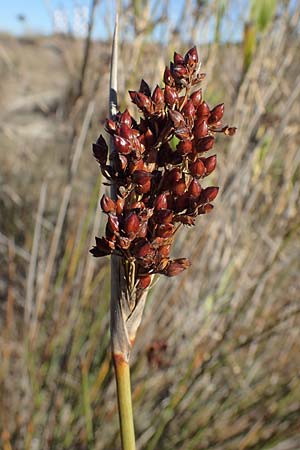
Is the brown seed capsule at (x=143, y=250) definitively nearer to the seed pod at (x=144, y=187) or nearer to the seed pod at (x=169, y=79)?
the seed pod at (x=144, y=187)

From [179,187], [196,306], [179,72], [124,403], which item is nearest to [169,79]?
[179,72]

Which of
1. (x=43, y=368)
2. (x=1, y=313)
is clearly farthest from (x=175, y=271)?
(x=1, y=313)

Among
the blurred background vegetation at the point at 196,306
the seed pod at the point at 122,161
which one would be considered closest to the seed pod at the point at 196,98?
the seed pod at the point at 122,161

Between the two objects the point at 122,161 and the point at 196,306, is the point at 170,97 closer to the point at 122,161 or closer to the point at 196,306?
the point at 122,161

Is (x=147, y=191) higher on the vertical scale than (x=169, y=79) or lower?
lower

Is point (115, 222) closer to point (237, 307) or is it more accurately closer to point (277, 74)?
point (277, 74)

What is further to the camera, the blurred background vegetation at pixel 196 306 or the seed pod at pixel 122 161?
the blurred background vegetation at pixel 196 306

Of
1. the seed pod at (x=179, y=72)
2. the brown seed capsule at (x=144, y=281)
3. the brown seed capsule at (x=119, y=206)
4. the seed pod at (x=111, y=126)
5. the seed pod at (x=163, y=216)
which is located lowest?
the brown seed capsule at (x=144, y=281)
